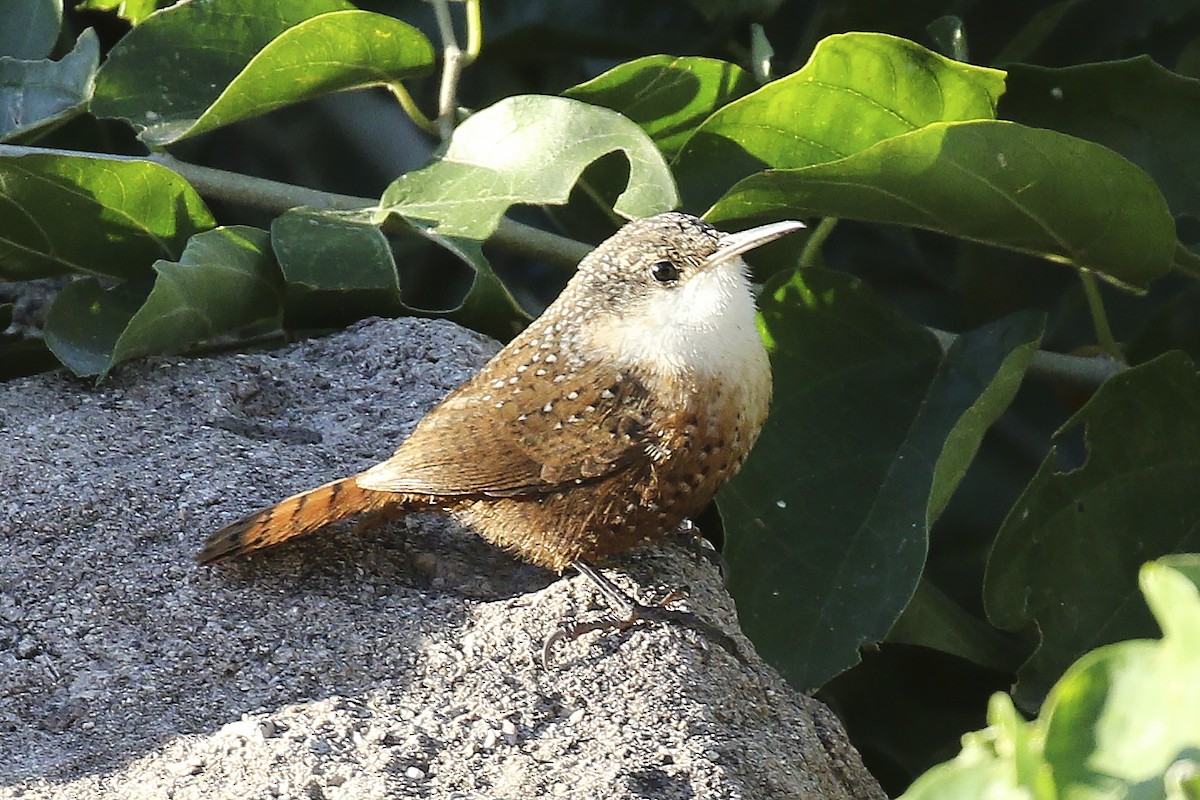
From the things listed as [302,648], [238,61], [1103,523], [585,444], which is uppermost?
[238,61]

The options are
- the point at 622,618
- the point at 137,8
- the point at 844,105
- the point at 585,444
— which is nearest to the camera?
the point at 622,618

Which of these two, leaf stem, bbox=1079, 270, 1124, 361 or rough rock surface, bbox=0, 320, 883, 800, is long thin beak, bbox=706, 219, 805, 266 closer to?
rough rock surface, bbox=0, 320, 883, 800

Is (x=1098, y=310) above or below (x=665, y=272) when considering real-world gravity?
below

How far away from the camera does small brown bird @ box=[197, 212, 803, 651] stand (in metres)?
2.37

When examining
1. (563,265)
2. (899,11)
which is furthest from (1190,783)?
(899,11)

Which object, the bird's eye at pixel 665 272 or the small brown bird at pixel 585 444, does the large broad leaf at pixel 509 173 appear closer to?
the bird's eye at pixel 665 272

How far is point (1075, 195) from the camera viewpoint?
8.48ft

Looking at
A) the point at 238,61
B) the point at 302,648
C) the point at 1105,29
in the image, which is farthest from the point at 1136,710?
the point at 1105,29

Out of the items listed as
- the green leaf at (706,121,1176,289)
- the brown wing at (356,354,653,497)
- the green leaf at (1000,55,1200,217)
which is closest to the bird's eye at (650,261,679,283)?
the green leaf at (706,121,1176,289)

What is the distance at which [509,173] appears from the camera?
288 cm

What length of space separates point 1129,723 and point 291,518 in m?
1.63

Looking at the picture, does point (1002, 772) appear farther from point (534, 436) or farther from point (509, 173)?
point (509, 173)

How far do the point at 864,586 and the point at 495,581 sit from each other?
26.6 inches

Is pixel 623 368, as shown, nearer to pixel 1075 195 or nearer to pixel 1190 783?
pixel 1075 195
